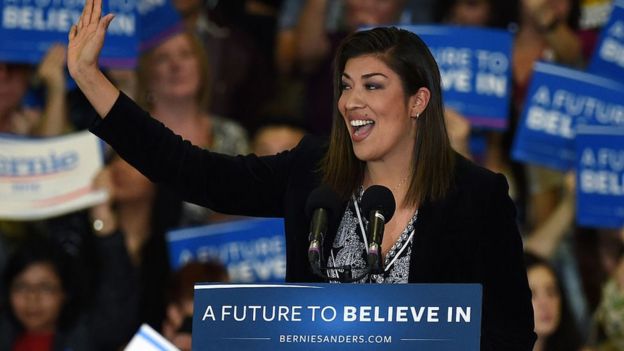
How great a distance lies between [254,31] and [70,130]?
979mm

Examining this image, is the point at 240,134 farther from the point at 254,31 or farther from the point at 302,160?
the point at 302,160

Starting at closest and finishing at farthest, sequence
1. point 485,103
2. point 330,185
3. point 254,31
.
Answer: point 330,185, point 485,103, point 254,31

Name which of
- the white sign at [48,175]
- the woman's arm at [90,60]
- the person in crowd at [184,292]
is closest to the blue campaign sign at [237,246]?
the person in crowd at [184,292]

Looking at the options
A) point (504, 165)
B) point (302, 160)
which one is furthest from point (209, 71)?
point (302, 160)

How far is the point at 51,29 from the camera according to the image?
6.43 metres

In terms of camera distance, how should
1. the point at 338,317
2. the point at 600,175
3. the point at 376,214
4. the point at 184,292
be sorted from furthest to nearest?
the point at 600,175, the point at 184,292, the point at 376,214, the point at 338,317

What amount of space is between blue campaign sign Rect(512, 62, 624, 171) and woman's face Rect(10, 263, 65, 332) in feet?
7.05

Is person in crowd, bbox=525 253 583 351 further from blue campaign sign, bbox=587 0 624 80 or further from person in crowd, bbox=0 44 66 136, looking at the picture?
person in crowd, bbox=0 44 66 136

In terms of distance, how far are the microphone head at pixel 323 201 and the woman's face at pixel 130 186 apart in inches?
148

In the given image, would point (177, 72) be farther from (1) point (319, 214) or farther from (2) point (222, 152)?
(1) point (319, 214)

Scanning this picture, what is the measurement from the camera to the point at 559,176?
6.84 meters

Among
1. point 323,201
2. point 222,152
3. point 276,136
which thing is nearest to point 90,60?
point 323,201

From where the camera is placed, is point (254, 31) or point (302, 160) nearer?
point (302, 160)

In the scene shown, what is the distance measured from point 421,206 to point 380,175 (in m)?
0.12
